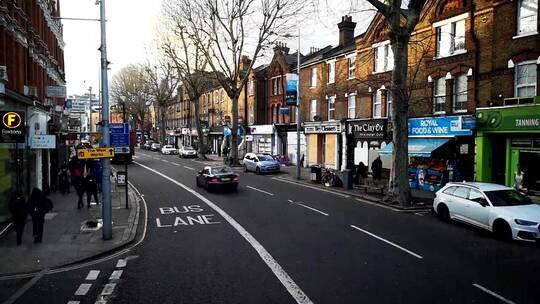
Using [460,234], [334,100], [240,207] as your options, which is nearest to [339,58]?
[334,100]

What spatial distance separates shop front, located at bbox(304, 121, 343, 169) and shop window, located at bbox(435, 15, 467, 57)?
10.6 metres

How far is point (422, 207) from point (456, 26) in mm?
10591

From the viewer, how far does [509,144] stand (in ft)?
63.7

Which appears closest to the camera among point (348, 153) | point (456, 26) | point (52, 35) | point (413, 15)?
point (413, 15)

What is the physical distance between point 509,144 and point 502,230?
28.7ft

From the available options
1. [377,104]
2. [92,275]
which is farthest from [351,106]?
[92,275]

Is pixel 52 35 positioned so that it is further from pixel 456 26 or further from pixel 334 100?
pixel 456 26

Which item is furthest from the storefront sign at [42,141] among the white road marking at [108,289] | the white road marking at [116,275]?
the white road marking at [108,289]

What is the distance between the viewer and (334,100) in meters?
34.0

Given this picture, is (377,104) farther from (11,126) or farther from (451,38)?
(11,126)

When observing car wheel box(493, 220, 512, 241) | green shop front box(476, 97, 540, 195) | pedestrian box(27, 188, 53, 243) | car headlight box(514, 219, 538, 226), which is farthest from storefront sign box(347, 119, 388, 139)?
pedestrian box(27, 188, 53, 243)

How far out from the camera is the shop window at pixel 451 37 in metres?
22.1

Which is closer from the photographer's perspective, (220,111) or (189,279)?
(189,279)

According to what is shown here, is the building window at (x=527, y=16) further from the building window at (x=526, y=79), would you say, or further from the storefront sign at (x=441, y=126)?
the storefront sign at (x=441, y=126)
